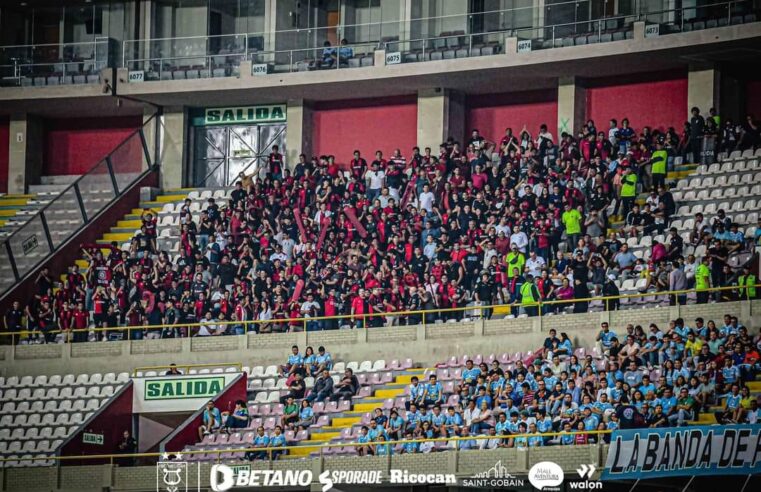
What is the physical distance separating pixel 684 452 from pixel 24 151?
1024 inches

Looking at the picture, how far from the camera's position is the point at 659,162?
109ft

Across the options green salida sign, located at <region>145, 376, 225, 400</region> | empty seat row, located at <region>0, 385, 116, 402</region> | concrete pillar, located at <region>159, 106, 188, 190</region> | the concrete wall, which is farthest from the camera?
concrete pillar, located at <region>159, 106, 188, 190</region>

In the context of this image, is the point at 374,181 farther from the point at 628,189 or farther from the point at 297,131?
the point at 628,189

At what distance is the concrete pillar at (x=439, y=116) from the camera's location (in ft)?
130

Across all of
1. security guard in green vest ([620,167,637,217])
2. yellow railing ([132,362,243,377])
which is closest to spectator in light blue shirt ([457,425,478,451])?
yellow railing ([132,362,243,377])

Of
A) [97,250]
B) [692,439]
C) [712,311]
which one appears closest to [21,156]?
[97,250]

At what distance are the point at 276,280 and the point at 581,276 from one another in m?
7.76

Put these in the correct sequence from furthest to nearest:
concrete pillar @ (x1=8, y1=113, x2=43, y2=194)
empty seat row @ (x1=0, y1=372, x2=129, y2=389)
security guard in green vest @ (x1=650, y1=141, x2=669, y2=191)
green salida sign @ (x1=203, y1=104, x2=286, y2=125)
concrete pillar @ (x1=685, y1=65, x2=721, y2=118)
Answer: concrete pillar @ (x1=8, y1=113, x2=43, y2=194) < green salida sign @ (x1=203, y1=104, x2=286, y2=125) < concrete pillar @ (x1=685, y1=65, x2=721, y2=118) < empty seat row @ (x1=0, y1=372, x2=129, y2=389) < security guard in green vest @ (x1=650, y1=141, x2=669, y2=191)

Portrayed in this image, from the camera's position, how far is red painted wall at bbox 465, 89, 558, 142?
129 ft

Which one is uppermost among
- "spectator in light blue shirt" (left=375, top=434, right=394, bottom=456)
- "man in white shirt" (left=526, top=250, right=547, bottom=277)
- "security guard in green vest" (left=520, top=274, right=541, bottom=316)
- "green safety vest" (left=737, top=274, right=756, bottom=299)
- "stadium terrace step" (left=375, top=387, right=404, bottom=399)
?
"man in white shirt" (left=526, top=250, right=547, bottom=277)

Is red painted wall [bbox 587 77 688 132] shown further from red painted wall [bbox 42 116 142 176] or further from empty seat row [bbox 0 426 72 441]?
empty seat row [bbox 0 426 72 441]

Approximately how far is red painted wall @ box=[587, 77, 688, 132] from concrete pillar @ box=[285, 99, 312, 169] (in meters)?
7.98

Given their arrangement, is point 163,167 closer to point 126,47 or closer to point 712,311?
point 126,47

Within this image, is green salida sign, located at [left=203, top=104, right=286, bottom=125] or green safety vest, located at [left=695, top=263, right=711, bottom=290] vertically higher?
Answer: green salida sign, located at [left=203, top=104, right=286, bottom=125]
